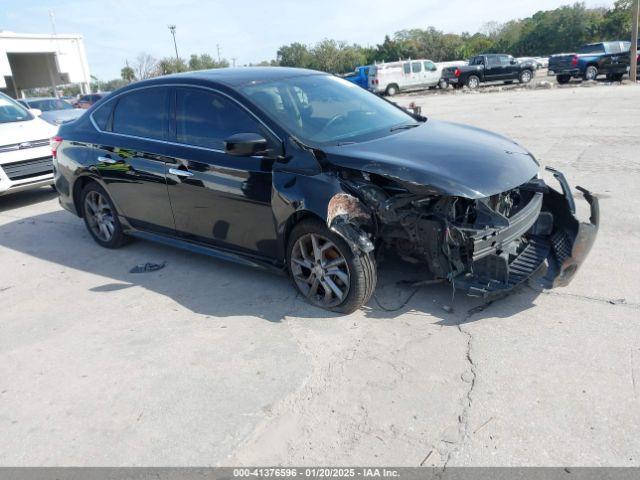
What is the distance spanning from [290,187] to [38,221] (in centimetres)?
527

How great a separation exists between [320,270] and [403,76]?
2902cm

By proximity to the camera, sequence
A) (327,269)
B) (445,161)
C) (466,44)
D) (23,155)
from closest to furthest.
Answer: (445,161)
(327,269)
(23,155)
(466,44)

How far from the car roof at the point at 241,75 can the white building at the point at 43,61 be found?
44.6 metres

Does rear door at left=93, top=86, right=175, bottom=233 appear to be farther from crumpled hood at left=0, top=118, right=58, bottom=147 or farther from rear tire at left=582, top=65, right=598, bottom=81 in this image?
rear tire at left=582, top=65, right=598, bottom=81

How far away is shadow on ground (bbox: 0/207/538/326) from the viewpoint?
4.14 meters

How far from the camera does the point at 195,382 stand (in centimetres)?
346

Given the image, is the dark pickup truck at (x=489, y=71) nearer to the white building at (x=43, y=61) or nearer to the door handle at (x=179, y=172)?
the door handle at (x=179, y=172)

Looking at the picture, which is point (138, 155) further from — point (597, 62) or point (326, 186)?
point (597, 62)

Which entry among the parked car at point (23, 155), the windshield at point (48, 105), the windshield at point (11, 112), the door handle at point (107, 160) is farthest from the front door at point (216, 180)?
the windshield at point (48, 105)

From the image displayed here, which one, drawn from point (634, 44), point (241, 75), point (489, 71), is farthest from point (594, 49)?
point (241, 75)

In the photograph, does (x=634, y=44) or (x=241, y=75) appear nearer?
(x=241, y=75)

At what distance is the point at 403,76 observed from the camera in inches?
1224

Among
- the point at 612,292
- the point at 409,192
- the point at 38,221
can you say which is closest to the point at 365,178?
the point at 409,192

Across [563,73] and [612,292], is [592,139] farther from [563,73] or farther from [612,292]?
[563,73]
